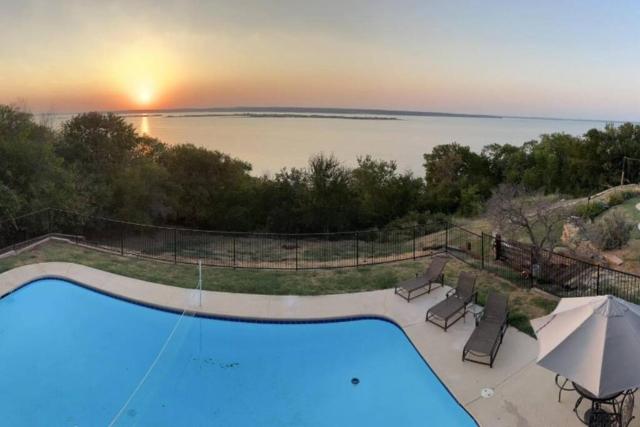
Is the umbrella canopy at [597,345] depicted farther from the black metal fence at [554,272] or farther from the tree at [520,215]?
the tree at [520,215]

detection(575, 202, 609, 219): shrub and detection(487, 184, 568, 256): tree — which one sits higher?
detection(487, 184, 568, 256): tree

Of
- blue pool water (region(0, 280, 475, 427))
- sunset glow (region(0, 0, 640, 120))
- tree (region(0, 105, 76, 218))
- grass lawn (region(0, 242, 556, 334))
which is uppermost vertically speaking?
sunset glow (region(0, 0, 640, 120))

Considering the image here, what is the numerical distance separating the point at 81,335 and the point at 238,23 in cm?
2331

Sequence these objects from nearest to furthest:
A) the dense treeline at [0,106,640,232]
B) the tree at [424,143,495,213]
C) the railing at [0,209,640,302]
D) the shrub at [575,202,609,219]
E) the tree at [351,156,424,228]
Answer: the railing at [0,209,640,302] → the shrub at [575,202,609,219] → the dense treeline at [0,106,640,232] → the tree at [351,156,424,228] → the tree at [424,143,495,213]

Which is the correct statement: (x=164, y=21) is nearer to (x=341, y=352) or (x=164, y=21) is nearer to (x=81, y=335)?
(x=81, y=335)

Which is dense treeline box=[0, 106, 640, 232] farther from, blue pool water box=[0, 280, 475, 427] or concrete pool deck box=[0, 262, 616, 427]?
blue pool water box=[0, 280, 475, 427]

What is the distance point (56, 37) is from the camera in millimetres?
24047

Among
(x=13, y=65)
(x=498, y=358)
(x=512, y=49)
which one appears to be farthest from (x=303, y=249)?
(x=512, y=49)

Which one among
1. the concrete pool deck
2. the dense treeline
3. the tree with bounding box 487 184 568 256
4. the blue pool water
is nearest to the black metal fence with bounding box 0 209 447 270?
the dense treeline

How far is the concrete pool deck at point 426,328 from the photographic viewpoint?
21.2ft

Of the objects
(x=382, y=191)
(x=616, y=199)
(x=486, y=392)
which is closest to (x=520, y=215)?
(x=486, y=392)

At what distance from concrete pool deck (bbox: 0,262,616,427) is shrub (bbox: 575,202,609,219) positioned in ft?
40.3

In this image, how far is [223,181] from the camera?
1309 inches

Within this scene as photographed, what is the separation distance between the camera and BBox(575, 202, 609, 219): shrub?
62.3ft
